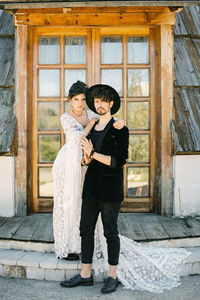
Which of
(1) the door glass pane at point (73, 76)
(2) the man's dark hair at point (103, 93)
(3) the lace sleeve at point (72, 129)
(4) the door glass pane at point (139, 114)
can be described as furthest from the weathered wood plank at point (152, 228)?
(1) the door glass pane at point (73, 76)

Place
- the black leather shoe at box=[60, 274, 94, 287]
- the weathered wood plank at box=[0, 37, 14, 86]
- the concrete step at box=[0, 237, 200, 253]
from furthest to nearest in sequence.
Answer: the weathered wood plank at box=[0, 37, 14, 86], the concrete step at box=[0, 237, 200, 253], the black leather shoe at box=[60, 274, 94, 287]

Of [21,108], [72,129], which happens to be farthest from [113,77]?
[72,129]

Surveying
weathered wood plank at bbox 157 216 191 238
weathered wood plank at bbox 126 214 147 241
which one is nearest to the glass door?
weathered wood plank at bbox 126 214 147 241

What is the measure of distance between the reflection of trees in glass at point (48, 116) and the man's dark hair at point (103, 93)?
5.89 feet

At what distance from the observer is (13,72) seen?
4758mm

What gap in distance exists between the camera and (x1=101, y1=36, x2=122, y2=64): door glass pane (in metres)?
4.78

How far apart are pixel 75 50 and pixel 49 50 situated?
14.6 inches

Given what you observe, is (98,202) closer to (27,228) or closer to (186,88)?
(27,228)

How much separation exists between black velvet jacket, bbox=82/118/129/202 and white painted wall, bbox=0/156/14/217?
5.75 ft

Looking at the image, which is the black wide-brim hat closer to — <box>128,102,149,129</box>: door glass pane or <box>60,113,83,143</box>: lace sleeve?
<box>60,113,83,143</box>: lace sleeve

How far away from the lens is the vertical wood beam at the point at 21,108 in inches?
180

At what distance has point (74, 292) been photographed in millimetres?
3172

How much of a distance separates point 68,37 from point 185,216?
9.75 feet

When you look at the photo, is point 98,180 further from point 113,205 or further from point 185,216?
point 185,216
